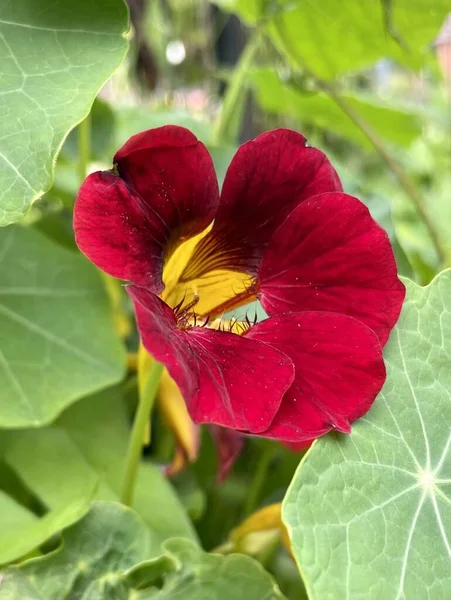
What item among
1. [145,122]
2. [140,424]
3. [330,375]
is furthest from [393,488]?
[145,122]

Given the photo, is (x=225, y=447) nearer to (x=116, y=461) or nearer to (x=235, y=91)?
(x=116, y=461)

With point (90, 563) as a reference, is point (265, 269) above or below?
above

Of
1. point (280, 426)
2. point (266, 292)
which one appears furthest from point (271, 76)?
point (280, 426)

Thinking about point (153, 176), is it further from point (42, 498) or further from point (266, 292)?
point (42, 498)

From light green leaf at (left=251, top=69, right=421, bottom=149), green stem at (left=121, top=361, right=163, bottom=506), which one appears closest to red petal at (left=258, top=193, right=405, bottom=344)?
green stem at (left=121, top=361, right=163, bottom=506)

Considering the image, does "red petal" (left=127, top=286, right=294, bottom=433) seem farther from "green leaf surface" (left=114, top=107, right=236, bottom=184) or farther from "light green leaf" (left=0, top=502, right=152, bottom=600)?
"green leaf surface" (left=114, top=107, right=236, bottom=184)

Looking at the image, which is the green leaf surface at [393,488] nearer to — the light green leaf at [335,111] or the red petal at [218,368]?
the red petal at [218,368]
